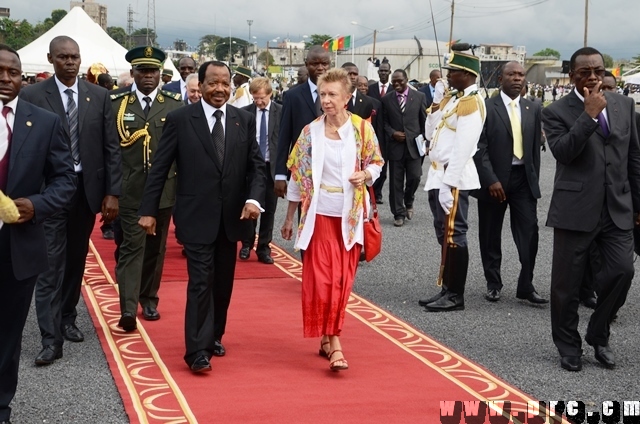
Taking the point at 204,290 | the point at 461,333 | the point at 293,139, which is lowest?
the point at 461,333

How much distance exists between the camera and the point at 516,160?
8.96 metres

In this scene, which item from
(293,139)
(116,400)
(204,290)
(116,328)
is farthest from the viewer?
(293,139)

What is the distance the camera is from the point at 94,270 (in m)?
10.2

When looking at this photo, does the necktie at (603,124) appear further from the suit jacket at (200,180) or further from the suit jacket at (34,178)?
the suit jacket at (34,178)

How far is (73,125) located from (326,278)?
2.11 m

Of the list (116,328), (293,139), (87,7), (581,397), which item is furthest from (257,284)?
(87,7)

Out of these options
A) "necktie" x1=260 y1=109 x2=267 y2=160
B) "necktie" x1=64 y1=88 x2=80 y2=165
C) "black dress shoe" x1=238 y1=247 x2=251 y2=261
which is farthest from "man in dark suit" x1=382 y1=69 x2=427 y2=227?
"necktie" x1=64 y1=88 x2=80 y2=165

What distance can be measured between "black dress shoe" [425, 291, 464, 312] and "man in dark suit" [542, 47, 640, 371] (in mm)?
1780

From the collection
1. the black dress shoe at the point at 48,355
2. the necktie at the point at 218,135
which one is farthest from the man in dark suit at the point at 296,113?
the black dress shoe at the point at 48,355

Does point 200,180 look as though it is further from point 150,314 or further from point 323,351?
point 150,314

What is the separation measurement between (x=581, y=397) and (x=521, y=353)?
109 cm

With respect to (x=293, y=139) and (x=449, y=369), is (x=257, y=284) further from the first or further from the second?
(x=449, y=369)

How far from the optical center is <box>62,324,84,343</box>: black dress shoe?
7.29 metres

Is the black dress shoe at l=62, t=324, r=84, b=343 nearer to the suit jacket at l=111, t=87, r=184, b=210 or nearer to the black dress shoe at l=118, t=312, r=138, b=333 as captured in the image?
the black dress shoe at l=118, t=312, r=138, b=333
